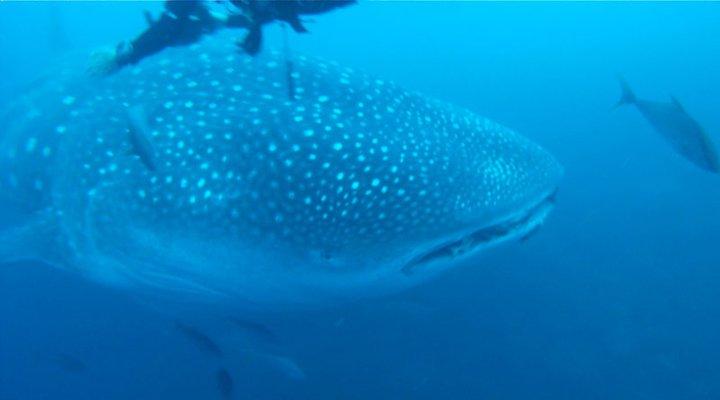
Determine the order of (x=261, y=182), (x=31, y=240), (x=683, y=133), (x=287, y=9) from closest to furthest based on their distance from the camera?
(x=287, y=9) → (x=261, y=182) → (x=31, y=240) → (x=683, y=133)

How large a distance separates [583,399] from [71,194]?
15.9 feet

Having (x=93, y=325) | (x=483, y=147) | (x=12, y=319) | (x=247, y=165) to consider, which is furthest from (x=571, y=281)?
(x=12, y=319)

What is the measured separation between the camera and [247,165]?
3121 mm

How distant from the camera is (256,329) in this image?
4828 mm

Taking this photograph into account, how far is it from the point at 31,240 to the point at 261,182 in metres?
1.96

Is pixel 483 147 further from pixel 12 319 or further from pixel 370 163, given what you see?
pixel 12 319

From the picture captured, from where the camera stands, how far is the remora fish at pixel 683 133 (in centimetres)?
414

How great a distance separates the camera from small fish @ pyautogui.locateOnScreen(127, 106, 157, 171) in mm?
3078

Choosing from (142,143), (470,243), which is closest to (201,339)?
(142,143)

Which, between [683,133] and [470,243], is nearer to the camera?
[470,243]

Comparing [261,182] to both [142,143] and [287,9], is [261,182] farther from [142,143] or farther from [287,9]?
[287,9]

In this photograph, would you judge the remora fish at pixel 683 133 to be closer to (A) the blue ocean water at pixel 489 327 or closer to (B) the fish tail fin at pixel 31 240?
(A) the blue ocean water at pixel 489 327

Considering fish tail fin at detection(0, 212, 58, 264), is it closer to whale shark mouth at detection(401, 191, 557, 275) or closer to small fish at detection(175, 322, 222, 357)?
small fish at detection(175, 322, 222, 357)

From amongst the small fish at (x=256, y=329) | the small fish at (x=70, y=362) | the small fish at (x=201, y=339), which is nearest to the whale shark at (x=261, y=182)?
the small fish at (x=256, y=329)
